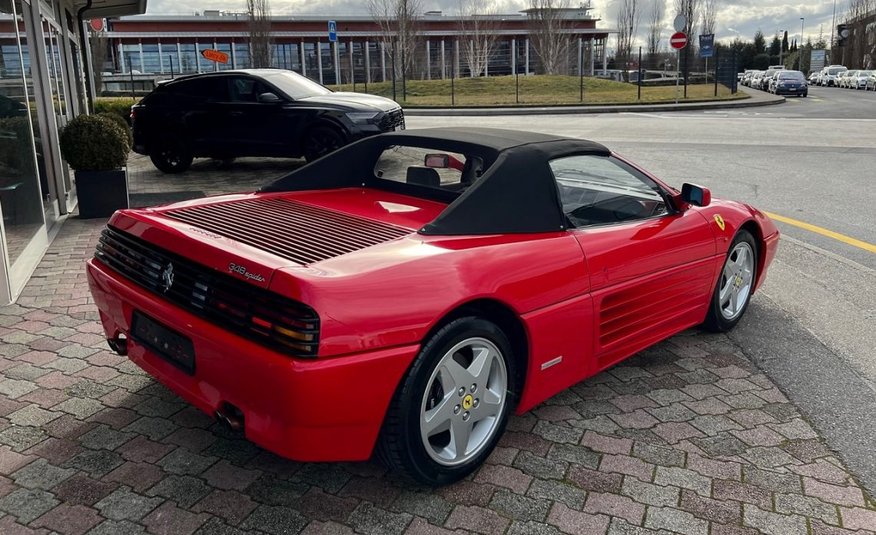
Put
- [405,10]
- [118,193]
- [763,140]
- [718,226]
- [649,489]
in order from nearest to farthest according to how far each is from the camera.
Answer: [649,489], [718,226], [118,193], [763,140], [405,10]

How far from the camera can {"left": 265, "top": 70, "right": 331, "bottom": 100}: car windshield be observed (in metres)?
11.6

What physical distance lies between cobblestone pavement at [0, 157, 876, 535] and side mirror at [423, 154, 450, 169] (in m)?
1.33

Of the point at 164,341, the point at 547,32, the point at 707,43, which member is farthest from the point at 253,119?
the point at 547,32

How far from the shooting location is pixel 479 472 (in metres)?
3.07

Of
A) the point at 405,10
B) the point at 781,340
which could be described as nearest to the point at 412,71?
the point at 405,10

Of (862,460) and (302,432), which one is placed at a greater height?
(302,432)

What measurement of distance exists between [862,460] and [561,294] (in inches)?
57.9

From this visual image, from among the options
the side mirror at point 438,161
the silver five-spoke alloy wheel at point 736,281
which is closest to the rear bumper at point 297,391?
the side mirror at point 438,161

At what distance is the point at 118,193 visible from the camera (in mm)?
8312

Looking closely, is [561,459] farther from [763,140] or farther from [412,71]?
[412,71]

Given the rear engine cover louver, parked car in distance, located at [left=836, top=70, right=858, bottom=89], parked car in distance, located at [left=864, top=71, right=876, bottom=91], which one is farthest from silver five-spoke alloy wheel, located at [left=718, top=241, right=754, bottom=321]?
parked car in distance, located at [left=836, top=70, right=858, bottom=89]

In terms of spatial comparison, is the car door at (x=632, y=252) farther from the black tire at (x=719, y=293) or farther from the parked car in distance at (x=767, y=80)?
the parked car in distance at (x=767, y=80)

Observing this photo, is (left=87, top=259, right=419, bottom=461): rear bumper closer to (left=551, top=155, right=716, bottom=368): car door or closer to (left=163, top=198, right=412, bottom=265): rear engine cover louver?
(left=163, top=198, right=412, bottom=265): rear engine cover louver

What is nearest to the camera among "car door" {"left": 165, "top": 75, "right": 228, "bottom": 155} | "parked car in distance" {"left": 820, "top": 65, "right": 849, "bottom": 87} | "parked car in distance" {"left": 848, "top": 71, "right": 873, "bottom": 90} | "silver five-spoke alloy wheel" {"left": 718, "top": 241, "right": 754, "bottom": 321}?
A: "silver five-spoke alloy wheel" {"left": 718, "top": 241, "right": 754, "bottom": 321}
